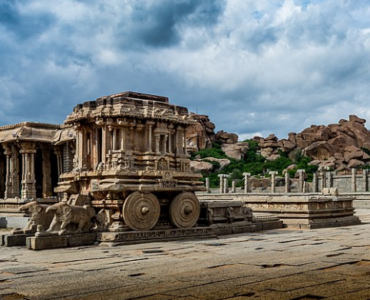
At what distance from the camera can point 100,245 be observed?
11.6m

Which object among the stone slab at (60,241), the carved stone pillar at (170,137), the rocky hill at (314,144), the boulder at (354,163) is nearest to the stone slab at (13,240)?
the stone slab at (60,241)

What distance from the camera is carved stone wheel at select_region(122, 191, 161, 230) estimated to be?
12133mm

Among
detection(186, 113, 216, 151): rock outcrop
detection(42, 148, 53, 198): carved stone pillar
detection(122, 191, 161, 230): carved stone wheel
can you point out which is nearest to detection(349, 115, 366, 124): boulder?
detection(186, 113, 216, 151): rock outcrop

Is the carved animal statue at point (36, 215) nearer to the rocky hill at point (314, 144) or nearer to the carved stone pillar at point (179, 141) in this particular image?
the carved stone pillar at point (179, 141)

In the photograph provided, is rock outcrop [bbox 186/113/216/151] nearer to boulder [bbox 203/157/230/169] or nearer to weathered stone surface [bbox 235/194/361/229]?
boulder [bbox 203/157/230/169]

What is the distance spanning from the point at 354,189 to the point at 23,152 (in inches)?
1129

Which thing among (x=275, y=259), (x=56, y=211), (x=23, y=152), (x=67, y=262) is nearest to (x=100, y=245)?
(x=56, y=211)

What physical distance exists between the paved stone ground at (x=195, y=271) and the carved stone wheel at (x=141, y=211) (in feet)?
2.47

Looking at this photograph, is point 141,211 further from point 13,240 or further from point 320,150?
point 320,150

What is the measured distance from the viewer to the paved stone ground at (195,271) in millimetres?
6250

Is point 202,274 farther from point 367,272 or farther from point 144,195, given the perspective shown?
point 144,195

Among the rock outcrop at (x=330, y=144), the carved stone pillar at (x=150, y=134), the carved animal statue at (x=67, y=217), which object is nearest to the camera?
the carved animal statue at (x=67, y=217)

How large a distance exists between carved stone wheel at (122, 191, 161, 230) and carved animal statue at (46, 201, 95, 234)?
91cm

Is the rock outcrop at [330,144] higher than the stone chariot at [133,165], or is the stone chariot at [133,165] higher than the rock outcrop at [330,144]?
the rock outcrop at [330,144]
